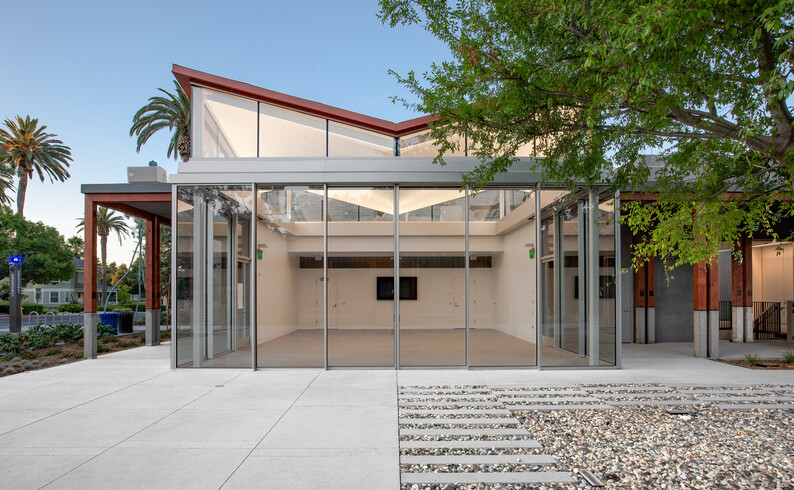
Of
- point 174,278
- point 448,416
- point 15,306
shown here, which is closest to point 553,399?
point 448,416

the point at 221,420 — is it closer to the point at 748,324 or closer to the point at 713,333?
the point at 713,333

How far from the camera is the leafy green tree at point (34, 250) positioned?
33.7 metres

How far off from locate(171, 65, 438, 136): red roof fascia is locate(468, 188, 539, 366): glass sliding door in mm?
2557

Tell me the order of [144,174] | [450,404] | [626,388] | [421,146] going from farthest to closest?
[144,174]
[421,146]
[626,388]
[450,404]

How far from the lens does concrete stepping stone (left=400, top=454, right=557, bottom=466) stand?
4.53m

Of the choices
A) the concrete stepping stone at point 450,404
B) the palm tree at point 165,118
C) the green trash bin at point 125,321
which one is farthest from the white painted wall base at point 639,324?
the palm tree at point 165,118

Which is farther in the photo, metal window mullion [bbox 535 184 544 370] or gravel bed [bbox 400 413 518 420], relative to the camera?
metal window mullion [bbox 535 184 544 370]

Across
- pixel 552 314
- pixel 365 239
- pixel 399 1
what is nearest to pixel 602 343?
pixel 552 314

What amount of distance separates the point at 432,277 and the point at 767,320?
1419 cm

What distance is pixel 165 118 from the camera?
2128cm

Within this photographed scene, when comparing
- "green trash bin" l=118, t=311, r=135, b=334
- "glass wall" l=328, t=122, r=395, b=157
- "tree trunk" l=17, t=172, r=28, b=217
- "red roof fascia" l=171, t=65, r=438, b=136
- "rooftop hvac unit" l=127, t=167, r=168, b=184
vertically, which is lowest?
"green trash bin" l=118, t=311, r=135, b=334

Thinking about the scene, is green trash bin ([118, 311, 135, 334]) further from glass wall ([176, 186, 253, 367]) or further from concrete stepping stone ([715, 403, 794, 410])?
concrete stepping stone ([715, 403, 794, 410])

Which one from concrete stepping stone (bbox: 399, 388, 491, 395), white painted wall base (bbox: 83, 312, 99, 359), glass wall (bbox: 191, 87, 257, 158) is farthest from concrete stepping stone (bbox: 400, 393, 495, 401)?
white painted wall base (bbox: 83, 312, 99, 359)

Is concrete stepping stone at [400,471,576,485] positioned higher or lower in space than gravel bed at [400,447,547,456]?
higher
